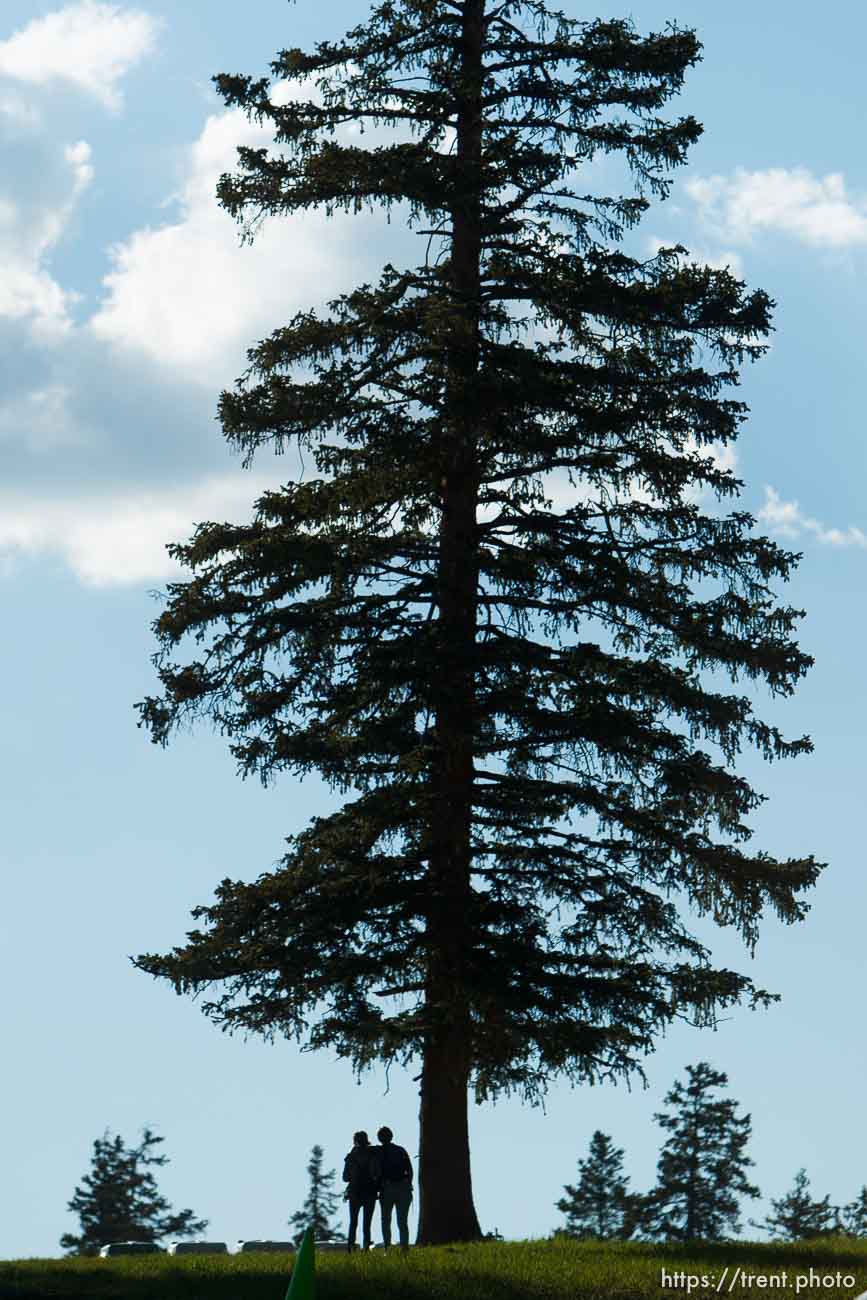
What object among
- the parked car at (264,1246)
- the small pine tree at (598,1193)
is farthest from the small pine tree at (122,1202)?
the parked car at (264,1246)

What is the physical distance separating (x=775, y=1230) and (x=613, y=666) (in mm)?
61096

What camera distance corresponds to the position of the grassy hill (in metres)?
18.5

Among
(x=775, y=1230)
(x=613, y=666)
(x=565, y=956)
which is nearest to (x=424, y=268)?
(x=613, y=666)

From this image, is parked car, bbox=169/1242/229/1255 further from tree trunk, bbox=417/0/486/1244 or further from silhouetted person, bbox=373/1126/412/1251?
tree trunk, bbox=417/0/486/1244

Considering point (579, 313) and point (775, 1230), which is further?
point (775, 1230)

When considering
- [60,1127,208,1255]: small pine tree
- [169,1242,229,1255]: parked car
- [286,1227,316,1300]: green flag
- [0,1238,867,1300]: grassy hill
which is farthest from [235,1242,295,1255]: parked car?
[60,1127,208,1255]: small pine tree

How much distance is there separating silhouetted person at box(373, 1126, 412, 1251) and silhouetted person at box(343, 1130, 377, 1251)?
4.8 inches

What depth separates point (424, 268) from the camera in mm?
25234

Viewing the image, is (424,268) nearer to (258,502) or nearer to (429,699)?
(258,502)

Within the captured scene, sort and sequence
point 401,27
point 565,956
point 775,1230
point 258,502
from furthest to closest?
point 775,1230 → point 401,27 → point 258,502 → point 565,956

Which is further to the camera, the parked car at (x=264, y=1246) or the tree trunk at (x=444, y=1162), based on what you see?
the parked car at (x=264, y=1246)

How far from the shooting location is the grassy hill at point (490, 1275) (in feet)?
60.8

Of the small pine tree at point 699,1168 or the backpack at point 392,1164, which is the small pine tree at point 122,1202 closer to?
the small pine tree at point 699,1168

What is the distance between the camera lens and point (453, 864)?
912 inches
